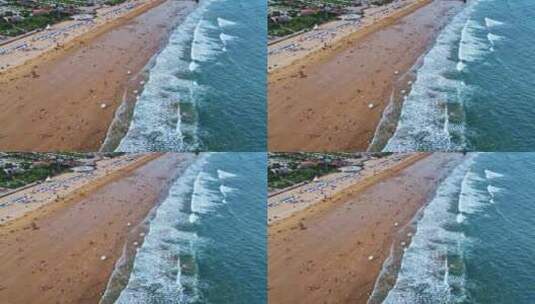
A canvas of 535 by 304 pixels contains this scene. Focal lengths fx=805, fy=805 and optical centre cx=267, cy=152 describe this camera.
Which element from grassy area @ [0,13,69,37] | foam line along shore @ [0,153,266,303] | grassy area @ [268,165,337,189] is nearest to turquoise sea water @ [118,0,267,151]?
foam line along shore @ [0,153,266,303]

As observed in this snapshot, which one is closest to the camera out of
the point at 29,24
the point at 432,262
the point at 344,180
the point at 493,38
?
the point at 432,262

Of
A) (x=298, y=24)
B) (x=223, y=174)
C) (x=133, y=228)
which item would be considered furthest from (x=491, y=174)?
(x=133, y=228)

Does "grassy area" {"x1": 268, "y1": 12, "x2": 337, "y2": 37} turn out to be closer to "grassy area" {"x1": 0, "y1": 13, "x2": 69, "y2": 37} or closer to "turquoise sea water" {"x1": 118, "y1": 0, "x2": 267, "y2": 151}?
"turquoise sea water" {"x1": 118, "y1": 0, "x2": 267, "y2": 151}

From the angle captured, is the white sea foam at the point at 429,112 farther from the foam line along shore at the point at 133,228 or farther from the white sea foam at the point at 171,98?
the white sea foam at the point at 171,98

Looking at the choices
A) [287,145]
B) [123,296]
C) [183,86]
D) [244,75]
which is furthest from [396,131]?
[123,296]

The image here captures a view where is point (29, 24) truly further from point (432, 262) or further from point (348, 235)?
point (432, 262)
